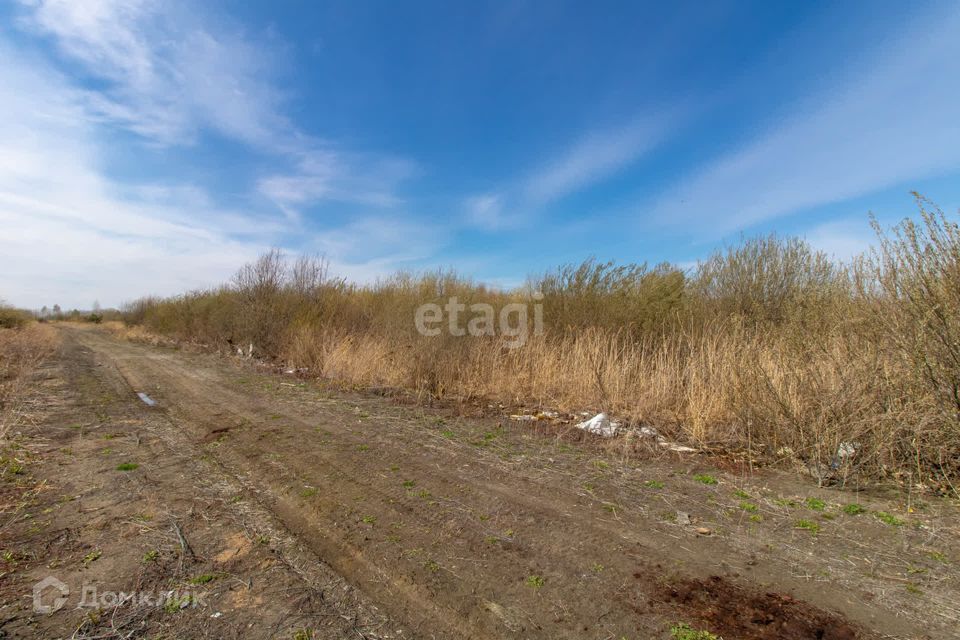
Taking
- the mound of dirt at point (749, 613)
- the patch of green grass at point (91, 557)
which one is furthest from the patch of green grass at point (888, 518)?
the patch of green grass at point (91, 557)

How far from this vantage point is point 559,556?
3.06m

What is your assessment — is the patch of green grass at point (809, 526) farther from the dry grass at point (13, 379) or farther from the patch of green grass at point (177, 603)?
the dry grass at point (13, 379)

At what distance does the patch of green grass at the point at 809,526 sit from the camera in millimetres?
3575

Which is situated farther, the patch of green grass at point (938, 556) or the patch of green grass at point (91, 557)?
the patch of green grass at point (938, 556)

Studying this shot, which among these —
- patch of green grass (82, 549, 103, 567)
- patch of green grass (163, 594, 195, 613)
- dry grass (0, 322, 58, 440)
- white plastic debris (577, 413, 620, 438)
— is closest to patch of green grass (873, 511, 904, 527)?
white plastic debris (577, 413, 620, 438)

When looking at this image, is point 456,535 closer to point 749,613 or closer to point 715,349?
point 749,613

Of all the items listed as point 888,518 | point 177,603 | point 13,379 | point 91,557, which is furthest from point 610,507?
point 13,379

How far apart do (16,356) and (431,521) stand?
16.8 meters

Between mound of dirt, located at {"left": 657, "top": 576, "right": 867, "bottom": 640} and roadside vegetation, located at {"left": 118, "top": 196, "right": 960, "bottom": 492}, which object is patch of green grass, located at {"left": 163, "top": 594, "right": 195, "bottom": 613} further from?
roadside vegetation, located at {"left": 118, "top": 196, "right": 960, "bottom": 492}

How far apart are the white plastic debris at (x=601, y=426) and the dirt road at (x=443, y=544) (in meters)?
0.69

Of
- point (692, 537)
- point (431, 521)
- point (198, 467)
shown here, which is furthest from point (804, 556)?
point (198, 467)

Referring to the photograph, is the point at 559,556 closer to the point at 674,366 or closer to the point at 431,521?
the point at 431,521

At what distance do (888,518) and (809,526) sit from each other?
823 millimetres

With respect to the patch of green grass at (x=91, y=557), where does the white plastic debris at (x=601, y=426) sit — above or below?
above
